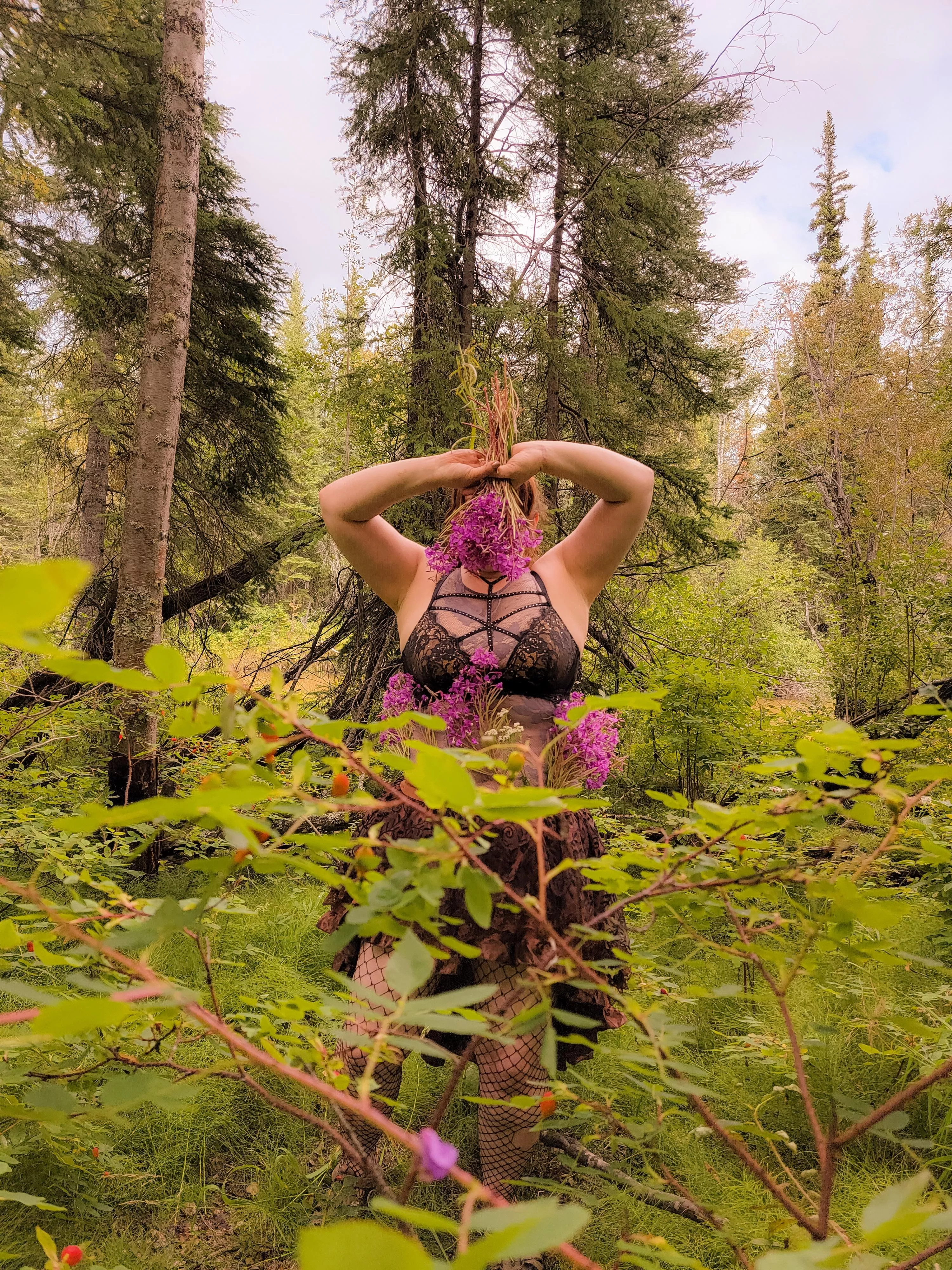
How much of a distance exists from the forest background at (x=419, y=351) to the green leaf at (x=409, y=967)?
109 inches

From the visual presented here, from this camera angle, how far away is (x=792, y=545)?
19469 mm

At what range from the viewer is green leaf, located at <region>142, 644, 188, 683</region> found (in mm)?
530

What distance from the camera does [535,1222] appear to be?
315 millimetres

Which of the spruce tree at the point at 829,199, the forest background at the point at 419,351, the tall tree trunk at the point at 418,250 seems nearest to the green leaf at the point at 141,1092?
the forest background at the point at 419,351

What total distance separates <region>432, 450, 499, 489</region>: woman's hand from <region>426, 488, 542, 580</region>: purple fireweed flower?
0.21 ft

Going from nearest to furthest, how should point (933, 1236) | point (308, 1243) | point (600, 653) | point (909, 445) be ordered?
point (308, 1243) → point (933, 1236) → point (600, 653) → point (909, 445)

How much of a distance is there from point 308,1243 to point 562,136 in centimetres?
568

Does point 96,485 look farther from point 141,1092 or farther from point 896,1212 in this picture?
point 896,1212

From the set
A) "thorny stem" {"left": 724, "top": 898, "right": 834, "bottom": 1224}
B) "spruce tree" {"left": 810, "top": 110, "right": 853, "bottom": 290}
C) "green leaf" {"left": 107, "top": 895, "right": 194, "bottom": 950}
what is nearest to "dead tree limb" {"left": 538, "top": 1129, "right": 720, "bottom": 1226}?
"thorny stem" {"left": 724, "top": 898, "right": 834, "bottom": 1224}

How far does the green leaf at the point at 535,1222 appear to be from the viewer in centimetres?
29

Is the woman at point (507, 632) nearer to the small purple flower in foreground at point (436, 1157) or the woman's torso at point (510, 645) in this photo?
the woman's torso at point (510, 645)

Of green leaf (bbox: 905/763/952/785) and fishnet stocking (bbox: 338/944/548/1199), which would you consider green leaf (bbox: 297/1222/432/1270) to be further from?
fishnet stocking (bbox: 338/944/548/1199)

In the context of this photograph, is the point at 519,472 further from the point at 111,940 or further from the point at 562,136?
the point at 562,136

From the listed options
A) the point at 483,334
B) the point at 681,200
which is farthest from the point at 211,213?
the point at 681,200
